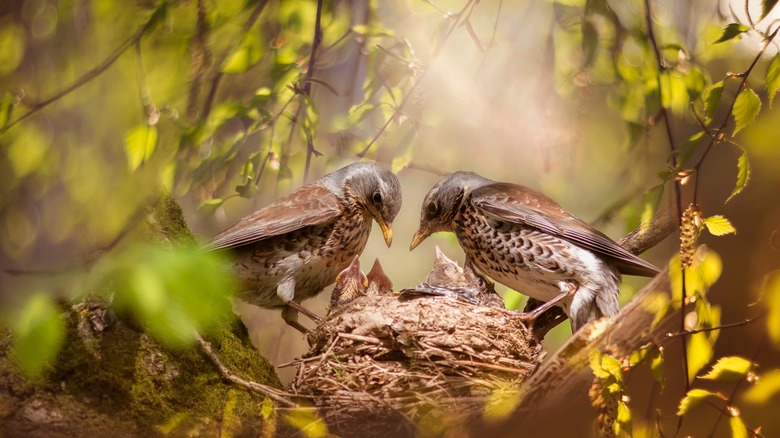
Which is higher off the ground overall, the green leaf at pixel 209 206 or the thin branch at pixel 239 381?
the green leaf at pixel 209 206

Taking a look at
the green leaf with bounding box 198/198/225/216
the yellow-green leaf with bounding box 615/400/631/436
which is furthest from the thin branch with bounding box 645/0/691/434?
the green leaf with bounding box 198/198/225/216

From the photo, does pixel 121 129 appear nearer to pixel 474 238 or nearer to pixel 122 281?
pixel 122 281

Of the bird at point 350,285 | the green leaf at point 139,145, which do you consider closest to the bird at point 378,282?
the bird at point 350,285

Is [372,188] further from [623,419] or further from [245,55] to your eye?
[623,419]

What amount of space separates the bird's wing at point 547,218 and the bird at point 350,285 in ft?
1.38

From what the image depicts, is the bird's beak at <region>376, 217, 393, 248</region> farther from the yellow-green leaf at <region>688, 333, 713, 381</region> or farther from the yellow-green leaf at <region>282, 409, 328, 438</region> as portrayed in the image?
the yellow-green leaf at <region>688, 333, 713, 381</region>

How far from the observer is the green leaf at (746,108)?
1.39 m

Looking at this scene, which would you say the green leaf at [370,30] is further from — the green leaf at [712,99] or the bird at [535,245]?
the green leaf at [712,99]

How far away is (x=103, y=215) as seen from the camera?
1485 mm

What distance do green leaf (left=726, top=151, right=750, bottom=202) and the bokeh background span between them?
2 centimetres

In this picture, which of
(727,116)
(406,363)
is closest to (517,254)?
(406,363)

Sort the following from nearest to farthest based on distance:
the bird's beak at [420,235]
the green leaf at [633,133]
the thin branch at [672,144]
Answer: the thin branch at [672,144]
the green leaf at [633,133]
the bird's beak at [420,235]

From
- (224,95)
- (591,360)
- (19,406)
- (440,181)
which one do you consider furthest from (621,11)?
(19,406)

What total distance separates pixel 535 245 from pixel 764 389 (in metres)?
0.74
